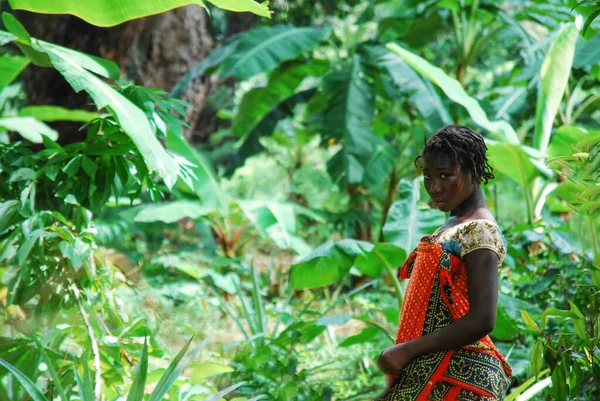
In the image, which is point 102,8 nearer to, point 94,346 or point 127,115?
point 127,115

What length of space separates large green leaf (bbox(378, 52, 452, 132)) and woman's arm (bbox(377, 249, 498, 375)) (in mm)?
3698

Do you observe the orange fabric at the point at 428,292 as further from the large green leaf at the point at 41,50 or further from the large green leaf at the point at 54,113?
the large green leaf at the point at 54,113

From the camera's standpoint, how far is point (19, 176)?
3.14 metres

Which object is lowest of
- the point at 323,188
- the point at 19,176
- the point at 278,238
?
the point at 323,188

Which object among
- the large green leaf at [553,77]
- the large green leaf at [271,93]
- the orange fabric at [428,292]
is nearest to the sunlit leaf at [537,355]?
the orange fabric at [428,292]

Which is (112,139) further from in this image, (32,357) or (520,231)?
(520,231)

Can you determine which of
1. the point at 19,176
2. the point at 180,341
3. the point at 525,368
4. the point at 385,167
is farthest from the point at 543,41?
the point at 19,176

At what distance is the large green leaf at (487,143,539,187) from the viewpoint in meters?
4.42

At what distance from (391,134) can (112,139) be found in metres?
5.53

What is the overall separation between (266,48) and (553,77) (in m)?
2.71

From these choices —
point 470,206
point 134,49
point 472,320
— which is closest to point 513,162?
point 470,206

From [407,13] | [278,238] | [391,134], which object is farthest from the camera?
[391,134]

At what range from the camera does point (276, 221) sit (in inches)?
237

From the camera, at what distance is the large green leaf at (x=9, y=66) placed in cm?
454
